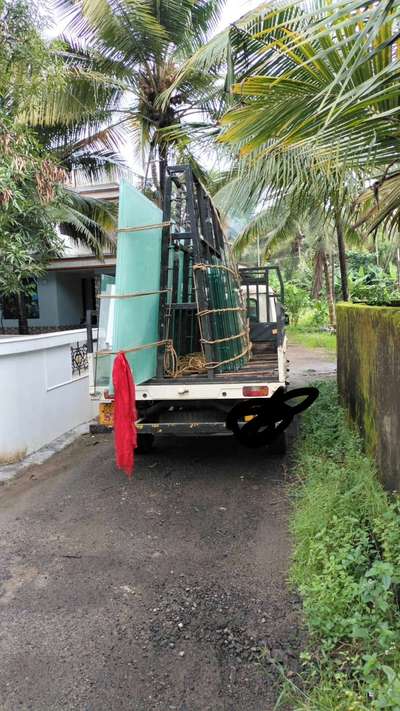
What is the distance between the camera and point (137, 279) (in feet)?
15.3

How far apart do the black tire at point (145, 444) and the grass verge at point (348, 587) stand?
211cm

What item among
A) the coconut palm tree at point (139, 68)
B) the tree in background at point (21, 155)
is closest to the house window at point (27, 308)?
the coconut palm tree at point (139, 68)

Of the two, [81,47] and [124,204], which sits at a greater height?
[81,47]

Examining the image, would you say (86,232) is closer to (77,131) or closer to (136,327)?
(77,131)

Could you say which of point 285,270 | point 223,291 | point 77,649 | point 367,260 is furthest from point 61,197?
point 285,270

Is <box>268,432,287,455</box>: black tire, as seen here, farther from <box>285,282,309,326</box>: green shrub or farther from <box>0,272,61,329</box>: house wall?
<box>285,282,309,326</box>: green shrub

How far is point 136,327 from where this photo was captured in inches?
185

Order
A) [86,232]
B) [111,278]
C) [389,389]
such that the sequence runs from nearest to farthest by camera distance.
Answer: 1. [389,389]
2. [111,278]
3. [86,232]

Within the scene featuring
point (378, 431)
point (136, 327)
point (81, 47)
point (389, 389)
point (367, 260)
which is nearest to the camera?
point (389, 389)

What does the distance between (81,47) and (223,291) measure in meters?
7.13

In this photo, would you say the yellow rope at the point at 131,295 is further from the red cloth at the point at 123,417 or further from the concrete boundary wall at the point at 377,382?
the concrete boundary wall at the point at 377,382

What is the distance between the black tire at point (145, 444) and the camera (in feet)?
20.1

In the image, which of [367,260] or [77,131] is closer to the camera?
[77,131]

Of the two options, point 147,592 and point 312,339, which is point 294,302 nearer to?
point 312,339
